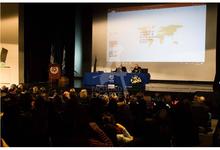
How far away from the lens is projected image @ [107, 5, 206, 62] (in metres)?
9.17

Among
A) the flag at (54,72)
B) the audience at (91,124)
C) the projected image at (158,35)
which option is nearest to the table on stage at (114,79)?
the flag at (54,72)

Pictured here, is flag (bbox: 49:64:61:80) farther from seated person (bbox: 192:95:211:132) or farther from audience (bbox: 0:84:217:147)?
seated person (bbox: 192:95:211:132)

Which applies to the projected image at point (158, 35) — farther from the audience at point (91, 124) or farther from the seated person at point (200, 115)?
the audience at point (91, 124)

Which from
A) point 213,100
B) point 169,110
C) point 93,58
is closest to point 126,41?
point 93,58

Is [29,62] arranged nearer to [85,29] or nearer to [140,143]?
[85,29]

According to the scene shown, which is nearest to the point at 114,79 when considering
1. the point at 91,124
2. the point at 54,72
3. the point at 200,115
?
the point at 54,72

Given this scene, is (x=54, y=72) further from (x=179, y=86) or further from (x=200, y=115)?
(x=200, y=115)

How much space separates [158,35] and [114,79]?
2209 mm

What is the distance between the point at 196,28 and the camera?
29.9ft

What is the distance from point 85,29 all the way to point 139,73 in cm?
419

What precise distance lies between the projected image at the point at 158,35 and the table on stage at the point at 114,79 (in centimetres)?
182

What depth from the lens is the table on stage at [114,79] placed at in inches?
318

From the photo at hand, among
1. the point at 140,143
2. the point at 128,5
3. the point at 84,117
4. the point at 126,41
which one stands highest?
the point at 128,5

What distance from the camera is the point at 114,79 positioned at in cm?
845
